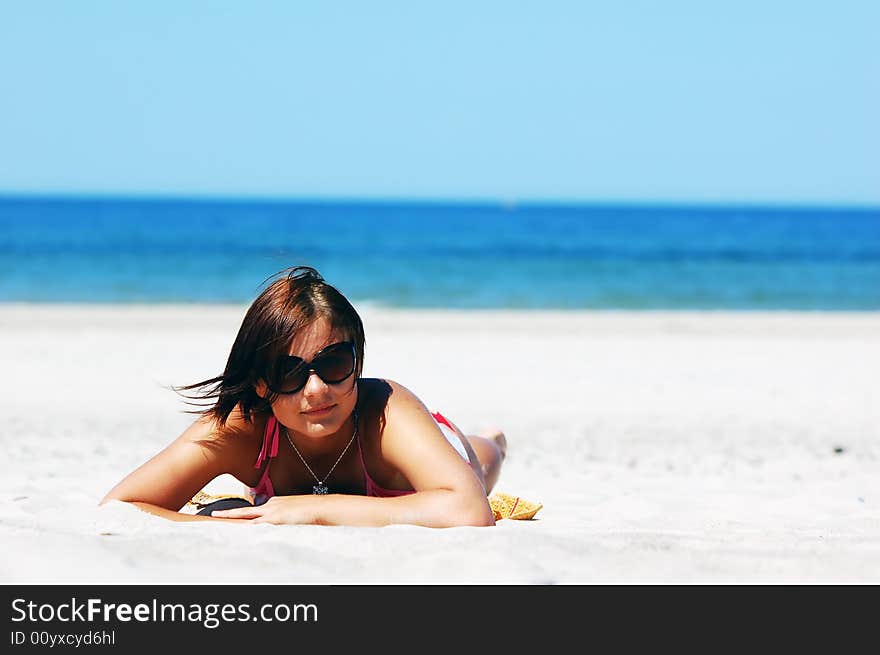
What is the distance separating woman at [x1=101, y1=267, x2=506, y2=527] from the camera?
142 inches

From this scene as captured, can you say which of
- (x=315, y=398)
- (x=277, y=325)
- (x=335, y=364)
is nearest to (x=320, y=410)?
(x=315, y=398)

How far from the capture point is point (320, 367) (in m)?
3.56

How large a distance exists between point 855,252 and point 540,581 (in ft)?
148

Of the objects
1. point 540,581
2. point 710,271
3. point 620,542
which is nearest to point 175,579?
point 540,581

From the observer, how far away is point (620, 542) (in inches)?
134

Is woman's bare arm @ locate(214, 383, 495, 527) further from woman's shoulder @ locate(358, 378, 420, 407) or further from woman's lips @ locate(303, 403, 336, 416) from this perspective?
woman's lips @ locate(303, 403, 336, 416)

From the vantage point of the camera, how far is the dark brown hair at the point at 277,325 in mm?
3594

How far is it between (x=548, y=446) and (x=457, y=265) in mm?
29442

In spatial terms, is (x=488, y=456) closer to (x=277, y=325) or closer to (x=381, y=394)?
(x=381, y=394)

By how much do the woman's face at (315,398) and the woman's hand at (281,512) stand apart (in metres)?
0.24

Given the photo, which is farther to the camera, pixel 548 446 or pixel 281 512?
pixel 548 446

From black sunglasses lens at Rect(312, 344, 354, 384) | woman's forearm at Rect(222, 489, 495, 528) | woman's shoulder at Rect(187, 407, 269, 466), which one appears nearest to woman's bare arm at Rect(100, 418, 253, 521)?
woman's shoulder at Rect(187, 407, 269, 466)

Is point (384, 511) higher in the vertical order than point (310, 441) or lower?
lower

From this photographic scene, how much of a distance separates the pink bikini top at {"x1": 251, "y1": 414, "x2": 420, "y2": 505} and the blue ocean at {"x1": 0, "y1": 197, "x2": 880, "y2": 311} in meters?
8.91
